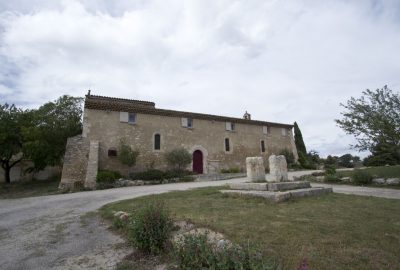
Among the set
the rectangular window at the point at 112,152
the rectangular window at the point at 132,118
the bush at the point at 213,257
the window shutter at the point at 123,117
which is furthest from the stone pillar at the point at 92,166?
the bush at the point at 213,257

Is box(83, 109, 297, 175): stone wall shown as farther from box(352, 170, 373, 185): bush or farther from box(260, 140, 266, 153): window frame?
box(352, 170, 373, 185): bush

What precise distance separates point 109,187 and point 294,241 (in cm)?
1326

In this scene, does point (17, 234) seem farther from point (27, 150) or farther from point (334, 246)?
point (27, 150)

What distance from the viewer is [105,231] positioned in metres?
5.22

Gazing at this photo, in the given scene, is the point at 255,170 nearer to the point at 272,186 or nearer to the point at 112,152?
the point at 272,186

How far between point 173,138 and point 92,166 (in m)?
7.16

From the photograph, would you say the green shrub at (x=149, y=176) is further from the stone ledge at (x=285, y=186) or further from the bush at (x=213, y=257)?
the bush at (x=213, y=257)

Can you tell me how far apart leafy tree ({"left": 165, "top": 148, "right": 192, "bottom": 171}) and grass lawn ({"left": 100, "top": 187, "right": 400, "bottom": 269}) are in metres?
12.7

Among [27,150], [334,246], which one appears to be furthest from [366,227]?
[27,150]

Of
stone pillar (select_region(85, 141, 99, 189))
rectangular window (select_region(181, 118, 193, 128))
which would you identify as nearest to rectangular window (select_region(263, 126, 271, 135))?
rectangular window (select_region(181, 118, 193, 128))

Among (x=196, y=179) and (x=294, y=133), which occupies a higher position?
(x=294, y=133)

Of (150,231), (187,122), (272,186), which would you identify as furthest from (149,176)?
(150,231)

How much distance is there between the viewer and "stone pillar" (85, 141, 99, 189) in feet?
49.2

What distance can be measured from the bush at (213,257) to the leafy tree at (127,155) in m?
14.9
